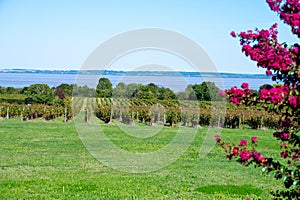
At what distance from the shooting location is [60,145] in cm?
1534

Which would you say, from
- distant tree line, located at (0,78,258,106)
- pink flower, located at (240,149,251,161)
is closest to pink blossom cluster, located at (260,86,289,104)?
pink flower, located at (240,149,251,161)

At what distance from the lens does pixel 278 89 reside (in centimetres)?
301

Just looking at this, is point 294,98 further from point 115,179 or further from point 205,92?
point 205,92

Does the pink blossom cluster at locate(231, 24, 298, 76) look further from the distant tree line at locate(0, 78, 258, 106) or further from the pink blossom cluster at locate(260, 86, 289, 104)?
the distant tree line at locate(0, 78, 258, 106)

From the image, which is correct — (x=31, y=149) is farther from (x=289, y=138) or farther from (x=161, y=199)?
(x=289, y=138)

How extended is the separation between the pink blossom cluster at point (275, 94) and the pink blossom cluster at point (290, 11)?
0.39 m

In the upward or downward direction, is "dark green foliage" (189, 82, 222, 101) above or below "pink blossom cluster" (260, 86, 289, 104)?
above

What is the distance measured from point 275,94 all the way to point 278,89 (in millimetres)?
67

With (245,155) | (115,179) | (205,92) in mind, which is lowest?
(115,179)

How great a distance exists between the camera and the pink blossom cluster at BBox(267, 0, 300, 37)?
299cm

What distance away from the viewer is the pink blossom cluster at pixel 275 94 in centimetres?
296

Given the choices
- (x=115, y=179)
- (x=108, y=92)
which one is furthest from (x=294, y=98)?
(x=108, y=92)

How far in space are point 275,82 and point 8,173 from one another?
7.10m

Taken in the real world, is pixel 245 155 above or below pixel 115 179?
above
